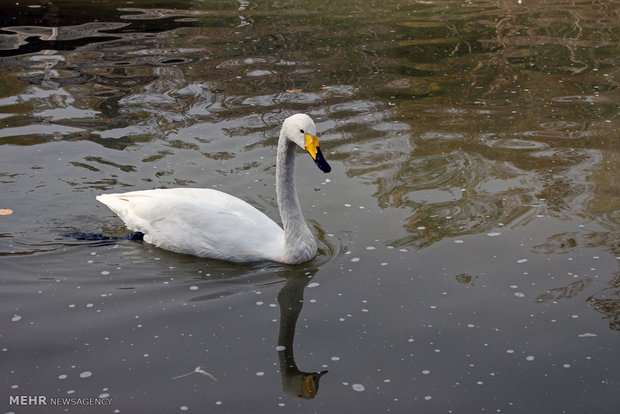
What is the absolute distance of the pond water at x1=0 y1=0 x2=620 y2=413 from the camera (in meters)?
5.30

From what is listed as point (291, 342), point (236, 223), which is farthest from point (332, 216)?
point (291, 342)

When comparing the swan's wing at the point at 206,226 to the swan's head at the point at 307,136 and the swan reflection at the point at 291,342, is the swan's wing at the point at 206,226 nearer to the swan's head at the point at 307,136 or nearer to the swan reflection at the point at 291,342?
the swan reflection at the point at 291,342

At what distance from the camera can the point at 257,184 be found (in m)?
8.59

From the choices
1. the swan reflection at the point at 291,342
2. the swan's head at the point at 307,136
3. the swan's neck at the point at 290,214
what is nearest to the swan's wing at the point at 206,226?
the swan's neck at the point at 290,214

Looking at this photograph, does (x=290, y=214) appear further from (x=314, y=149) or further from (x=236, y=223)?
(x=314, y=149)

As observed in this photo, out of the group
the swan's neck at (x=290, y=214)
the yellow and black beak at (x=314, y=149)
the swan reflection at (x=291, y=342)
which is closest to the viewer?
the swan reflection at (x=291, y=342)

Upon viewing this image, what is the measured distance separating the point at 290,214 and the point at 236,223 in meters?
0.48

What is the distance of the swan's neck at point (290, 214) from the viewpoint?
22.0 ft

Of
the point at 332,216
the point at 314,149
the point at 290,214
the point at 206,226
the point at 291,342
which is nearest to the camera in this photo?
the point at 291,342

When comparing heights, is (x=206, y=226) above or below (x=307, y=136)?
below

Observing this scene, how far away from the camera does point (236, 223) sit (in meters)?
6.84

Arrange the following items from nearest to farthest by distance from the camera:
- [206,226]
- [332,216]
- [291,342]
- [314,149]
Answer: [291,342], [314,149], [206,226], [332,216]

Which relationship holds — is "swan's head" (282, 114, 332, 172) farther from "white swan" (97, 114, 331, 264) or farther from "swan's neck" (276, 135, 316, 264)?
"swan's neck" (276, 135, 316, 264)

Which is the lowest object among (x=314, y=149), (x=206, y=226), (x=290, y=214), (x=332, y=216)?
(x=332, y=216)
